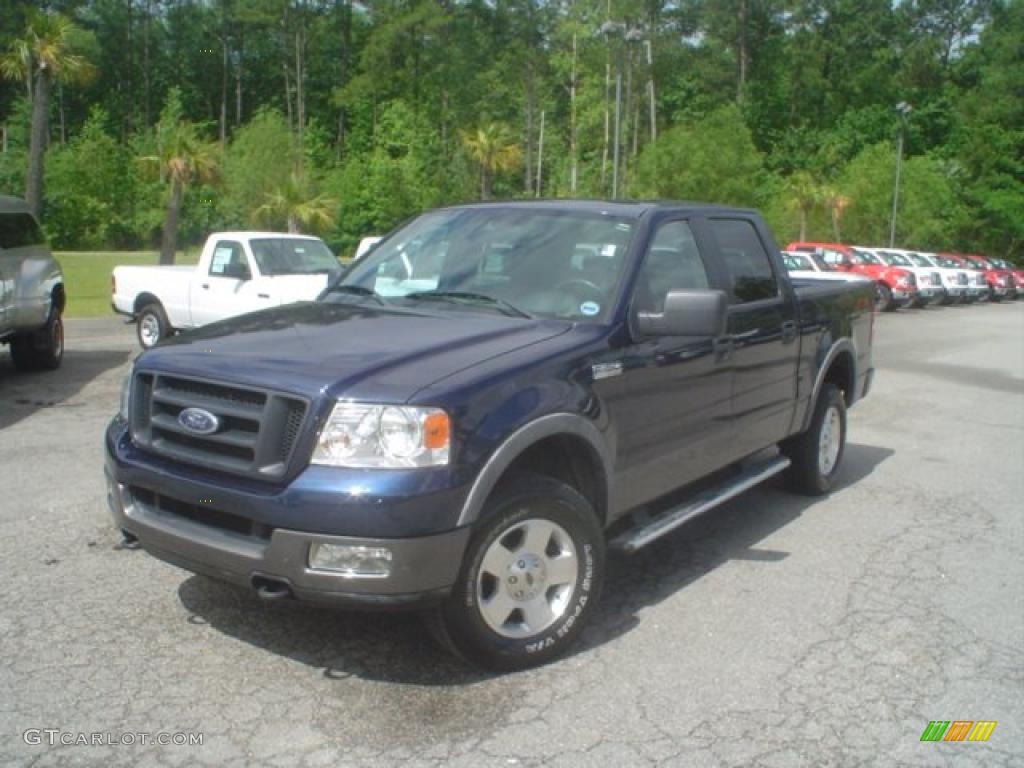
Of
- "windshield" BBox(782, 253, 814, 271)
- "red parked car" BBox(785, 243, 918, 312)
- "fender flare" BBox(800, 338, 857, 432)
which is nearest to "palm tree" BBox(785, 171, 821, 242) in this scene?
"red parked car" BBox(785, 243, 918, 312)

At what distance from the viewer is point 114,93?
77062 millimetres

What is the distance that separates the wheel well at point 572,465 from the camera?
422cm

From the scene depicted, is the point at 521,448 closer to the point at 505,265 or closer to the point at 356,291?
the point at 505,265

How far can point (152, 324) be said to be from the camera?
48.4 ft

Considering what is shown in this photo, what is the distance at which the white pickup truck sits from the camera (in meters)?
13.2

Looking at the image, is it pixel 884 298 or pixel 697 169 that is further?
pixel 697 169

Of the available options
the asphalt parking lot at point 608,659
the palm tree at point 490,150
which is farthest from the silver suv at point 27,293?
the palm tree at point 490,150

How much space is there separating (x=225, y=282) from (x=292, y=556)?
35.2 ft

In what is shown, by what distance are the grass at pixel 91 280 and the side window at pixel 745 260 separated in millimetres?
17839

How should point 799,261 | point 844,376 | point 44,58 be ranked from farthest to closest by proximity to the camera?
point 44,58 → point 799,261 → point 844,376

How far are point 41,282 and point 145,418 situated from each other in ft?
27.3

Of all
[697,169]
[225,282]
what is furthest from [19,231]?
[697,169]

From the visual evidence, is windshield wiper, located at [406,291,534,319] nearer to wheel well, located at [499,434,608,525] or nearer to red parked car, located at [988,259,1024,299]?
wheel well, located at [499,434,608,525]

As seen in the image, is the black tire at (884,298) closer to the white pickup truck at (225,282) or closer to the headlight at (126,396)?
the white pickup truck at (225,282)
